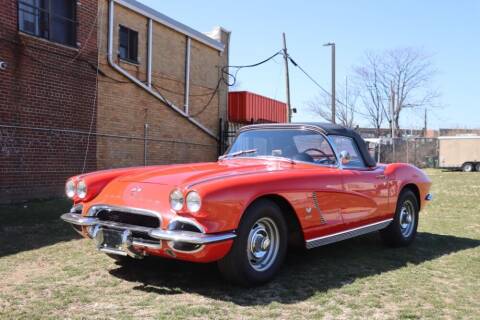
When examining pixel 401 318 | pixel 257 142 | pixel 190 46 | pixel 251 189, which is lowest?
pixel 401 318

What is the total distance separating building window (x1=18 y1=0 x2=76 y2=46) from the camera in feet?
33.3

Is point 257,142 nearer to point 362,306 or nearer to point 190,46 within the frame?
point 362,306

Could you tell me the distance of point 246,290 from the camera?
3.95 m

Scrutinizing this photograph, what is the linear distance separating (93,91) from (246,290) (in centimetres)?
887

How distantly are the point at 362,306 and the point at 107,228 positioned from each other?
2.11 meters

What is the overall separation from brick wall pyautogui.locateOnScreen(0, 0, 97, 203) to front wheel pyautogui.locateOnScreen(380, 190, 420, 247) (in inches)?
287

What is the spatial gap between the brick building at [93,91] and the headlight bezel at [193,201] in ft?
23.3

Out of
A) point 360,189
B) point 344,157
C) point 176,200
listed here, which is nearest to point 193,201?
point 176,200

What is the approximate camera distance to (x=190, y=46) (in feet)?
51.6

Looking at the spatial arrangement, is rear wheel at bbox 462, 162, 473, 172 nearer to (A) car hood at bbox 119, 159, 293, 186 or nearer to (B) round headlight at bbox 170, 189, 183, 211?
(A) car hood at bbox 119, 159, 293, 186

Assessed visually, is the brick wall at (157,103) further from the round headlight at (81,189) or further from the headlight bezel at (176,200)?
the headlight bezel at (176,200)

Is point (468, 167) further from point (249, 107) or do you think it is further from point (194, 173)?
point (194, 173)

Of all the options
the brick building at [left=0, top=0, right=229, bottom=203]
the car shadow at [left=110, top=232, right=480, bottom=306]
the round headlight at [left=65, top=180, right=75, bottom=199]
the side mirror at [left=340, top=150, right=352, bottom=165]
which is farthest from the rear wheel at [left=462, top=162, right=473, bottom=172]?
the round headlight at [left=65, top=180, right=75, bottom=199]

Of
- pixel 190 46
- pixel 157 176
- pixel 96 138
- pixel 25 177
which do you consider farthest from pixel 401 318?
pixel 190 46
